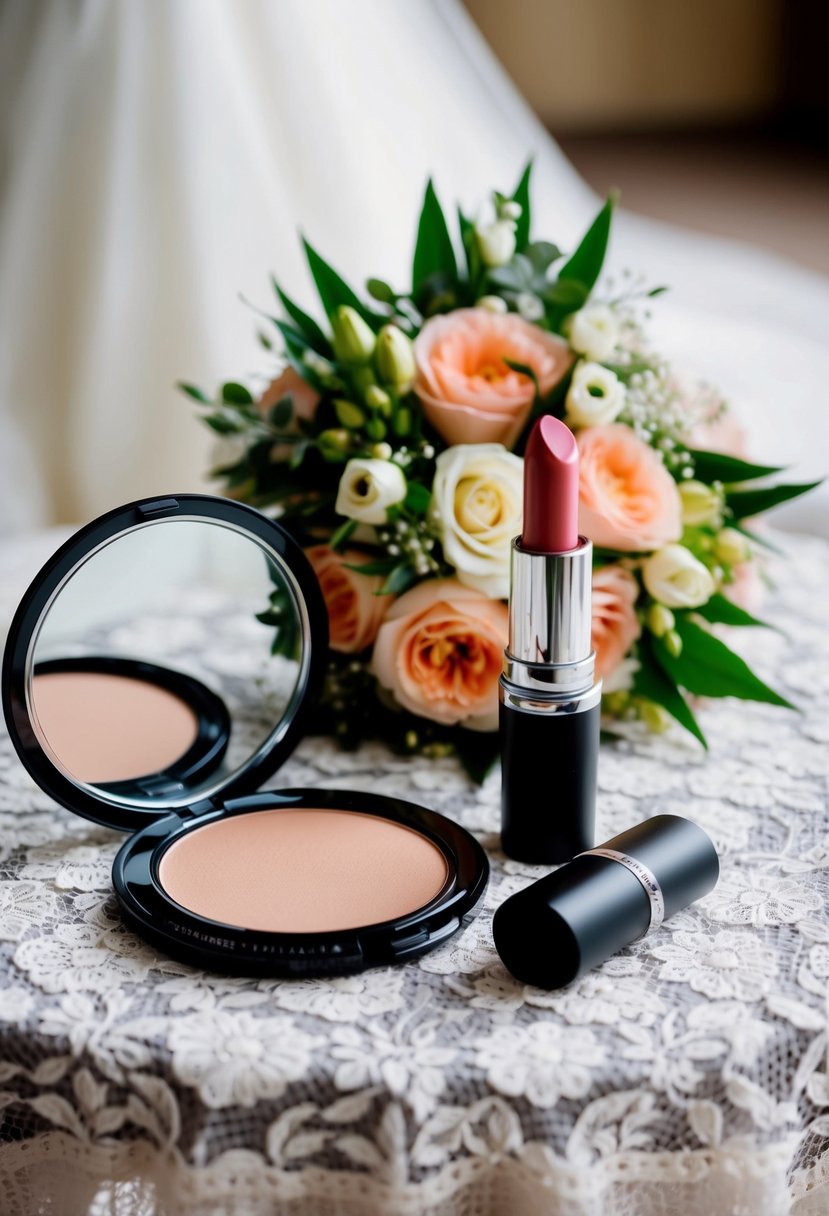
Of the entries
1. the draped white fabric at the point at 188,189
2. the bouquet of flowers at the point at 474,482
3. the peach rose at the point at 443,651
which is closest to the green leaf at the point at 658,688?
the bouquet of flowers at the point at 474,482

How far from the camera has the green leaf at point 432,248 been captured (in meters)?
0.97

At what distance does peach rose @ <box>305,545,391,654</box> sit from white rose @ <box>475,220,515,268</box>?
9.6 inches

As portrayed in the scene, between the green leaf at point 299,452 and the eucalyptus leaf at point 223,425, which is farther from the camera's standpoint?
the eucalyptus leaf at point 223,425

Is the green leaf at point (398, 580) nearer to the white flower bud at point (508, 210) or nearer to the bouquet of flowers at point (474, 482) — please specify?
the bouquet of flowers at point (474, 482)

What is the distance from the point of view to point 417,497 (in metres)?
0.88

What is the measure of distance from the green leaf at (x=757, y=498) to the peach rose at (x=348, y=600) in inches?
11.4

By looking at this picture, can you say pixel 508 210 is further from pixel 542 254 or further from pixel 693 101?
pixel 693 101

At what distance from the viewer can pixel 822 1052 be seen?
63 cm

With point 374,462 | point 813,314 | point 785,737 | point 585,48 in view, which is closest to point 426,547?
point 374,462

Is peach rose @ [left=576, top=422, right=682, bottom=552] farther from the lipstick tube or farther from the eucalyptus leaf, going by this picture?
the eucalyptus leaf

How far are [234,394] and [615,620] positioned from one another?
1.14 feet

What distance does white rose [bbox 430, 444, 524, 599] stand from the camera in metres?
0.84

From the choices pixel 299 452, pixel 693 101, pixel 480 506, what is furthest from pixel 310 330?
pixel 693 101

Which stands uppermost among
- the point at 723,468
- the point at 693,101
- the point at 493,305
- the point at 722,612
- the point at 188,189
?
the point at 693,101
